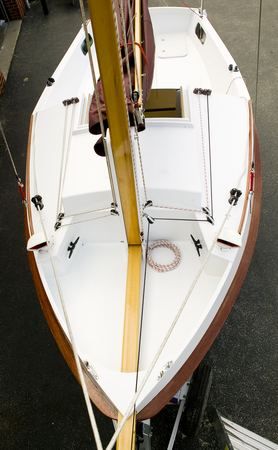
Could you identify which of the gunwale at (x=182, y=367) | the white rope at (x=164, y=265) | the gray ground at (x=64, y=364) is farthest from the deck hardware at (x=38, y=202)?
the gray ground at (x=64, y=364)

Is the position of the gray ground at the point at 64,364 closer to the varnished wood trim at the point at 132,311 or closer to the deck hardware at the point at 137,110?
the varnished wood trim at the point at 132,311

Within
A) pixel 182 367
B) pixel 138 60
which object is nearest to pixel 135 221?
pixel 182 367

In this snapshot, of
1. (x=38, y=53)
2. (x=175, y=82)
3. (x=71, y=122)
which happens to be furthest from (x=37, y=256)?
(x=38, y=53)

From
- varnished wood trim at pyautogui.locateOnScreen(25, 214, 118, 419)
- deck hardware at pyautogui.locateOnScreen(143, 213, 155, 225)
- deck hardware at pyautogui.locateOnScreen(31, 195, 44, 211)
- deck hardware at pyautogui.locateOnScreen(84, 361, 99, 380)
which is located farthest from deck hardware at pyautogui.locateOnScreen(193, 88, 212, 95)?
deck hardware at pyautogui.locateOnScreen(84, 361, 99, 380)

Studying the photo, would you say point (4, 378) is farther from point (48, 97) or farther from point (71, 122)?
point (48, 97)

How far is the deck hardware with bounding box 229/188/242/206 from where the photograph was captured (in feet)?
9.96

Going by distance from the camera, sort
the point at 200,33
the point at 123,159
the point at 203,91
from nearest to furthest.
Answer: the point at 123,159, the point at 203,91, the point at 200,33

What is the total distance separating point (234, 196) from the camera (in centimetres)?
306

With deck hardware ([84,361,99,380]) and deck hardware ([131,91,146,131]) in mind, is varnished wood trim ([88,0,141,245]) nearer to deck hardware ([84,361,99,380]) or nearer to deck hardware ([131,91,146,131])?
deck hardware ([131,91,146,131])

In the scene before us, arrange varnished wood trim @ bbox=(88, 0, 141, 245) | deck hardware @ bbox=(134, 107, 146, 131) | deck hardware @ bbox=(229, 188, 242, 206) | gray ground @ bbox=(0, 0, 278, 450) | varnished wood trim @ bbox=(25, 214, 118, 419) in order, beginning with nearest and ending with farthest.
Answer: varnished wood trim @ bbox=(88, 0, 141, 245)
varnished wood trim @ bbox=(25, 214, 118, 419)
deck hardware @ bbox=(134, 107, 146, 131)
deck hardware @ bbox=(229, 188, 242, 206)
gray ground @ bbox=(0, 0, 278, 450)

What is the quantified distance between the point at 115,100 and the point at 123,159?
1.27 feet

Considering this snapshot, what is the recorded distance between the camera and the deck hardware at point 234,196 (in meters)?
3.04

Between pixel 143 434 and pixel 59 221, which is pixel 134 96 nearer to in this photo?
pixel 59 221

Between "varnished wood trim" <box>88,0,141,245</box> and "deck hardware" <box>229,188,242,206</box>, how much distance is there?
0.75 metres
